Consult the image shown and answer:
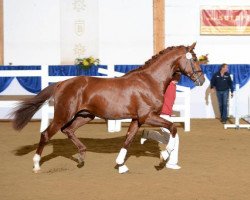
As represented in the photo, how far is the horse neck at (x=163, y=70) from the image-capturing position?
7.61 m

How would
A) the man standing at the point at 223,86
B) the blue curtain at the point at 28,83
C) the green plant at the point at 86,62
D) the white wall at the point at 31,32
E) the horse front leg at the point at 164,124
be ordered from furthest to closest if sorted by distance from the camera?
the white wall at the point at 31,32
the green plant at the point at 86,62
the blue curtain at the point at 28,83
the man standing at the point at 223,86
the horse front leg at the point at 164,124

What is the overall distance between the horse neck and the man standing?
25.6 feet

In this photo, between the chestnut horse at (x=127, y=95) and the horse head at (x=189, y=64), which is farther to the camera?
the horse head at (x=189, y=64)

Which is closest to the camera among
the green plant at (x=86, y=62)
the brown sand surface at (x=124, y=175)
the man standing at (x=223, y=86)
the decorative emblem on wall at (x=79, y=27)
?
the brown sand surface at (x=124, y=175)

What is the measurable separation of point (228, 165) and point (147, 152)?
5.82ft

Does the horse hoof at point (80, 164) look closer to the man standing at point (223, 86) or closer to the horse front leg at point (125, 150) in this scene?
the horse front leg at point (125, 150)

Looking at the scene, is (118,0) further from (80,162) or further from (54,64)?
(80,162)

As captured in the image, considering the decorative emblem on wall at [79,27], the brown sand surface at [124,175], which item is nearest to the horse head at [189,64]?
the brown sand surface at [124,175]

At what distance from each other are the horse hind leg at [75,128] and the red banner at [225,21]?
10460 millimetres

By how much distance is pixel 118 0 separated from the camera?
17656mm

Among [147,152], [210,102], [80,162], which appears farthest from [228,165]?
[210,102]

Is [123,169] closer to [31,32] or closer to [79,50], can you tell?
[79,50]

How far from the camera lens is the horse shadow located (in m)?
9.17

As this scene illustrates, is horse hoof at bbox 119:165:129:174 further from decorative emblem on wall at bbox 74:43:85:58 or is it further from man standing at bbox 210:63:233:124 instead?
decorative emblem on wall at bbox 74:43:85:58
